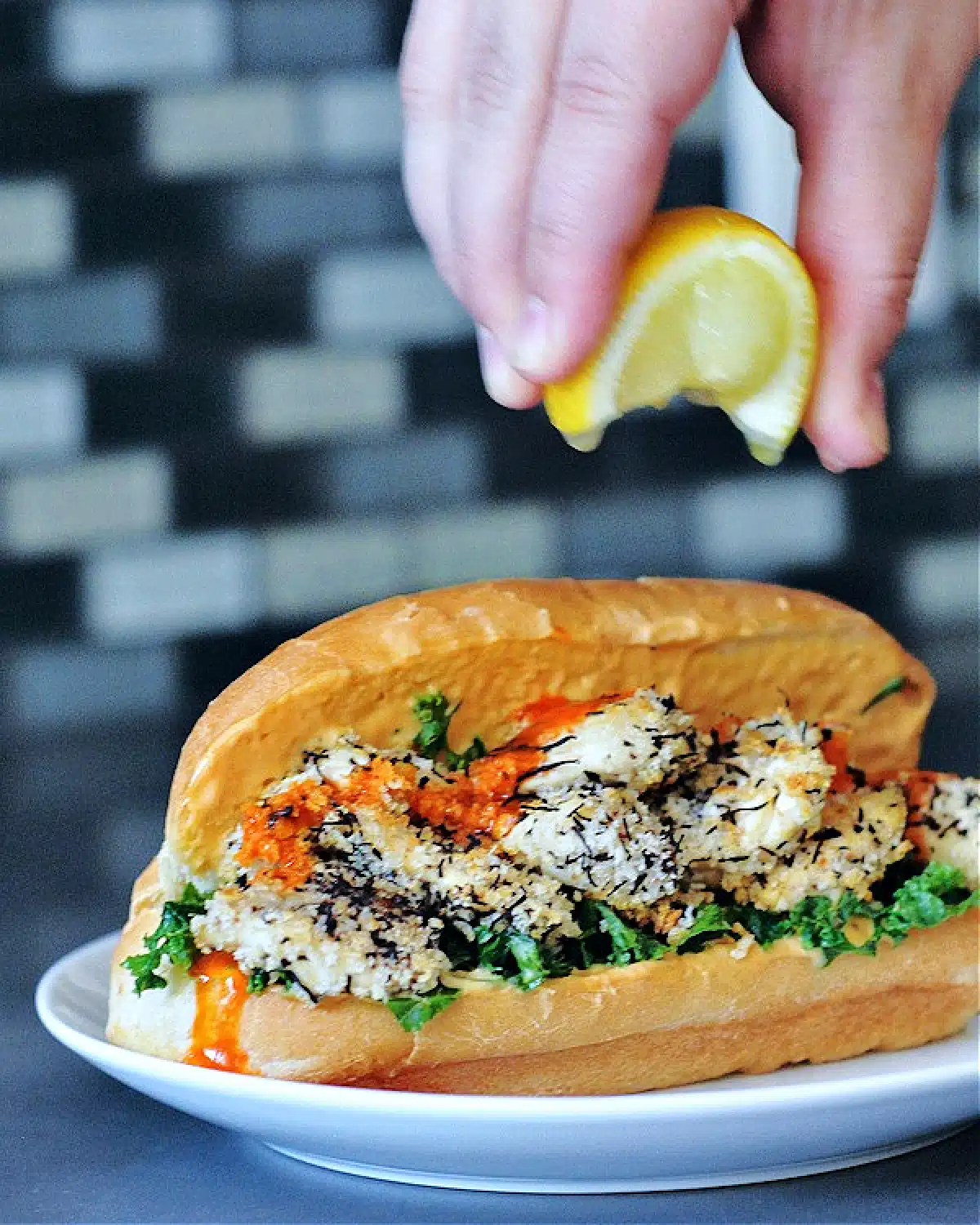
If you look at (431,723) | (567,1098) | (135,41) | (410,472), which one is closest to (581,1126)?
(567,1098)

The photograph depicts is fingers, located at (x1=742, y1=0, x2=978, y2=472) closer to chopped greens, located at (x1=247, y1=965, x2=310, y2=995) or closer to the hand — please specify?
the hand

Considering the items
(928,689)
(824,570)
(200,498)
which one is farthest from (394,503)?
(928,689)

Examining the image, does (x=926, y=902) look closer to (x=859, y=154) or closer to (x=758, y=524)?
(x=859, y=154)

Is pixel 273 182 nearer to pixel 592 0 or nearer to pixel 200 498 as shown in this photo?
pixel 200 498

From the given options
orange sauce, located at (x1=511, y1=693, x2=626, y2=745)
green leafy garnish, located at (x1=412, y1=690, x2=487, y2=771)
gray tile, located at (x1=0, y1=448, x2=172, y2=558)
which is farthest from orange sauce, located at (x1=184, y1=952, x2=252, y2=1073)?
gray tile, located at (x1=0, y1=448, x2=172, y2=558)

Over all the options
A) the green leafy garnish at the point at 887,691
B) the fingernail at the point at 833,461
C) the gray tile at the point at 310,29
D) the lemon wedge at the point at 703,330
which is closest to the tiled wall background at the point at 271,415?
the gray tile at the point at 310,29

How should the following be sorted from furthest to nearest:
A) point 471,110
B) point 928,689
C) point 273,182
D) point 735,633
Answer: point 273,182, point 928,689, point 735,633, point 471,110

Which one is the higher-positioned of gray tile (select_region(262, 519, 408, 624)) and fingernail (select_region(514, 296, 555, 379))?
fingernail (select_region(514, 296, 555, 379))
